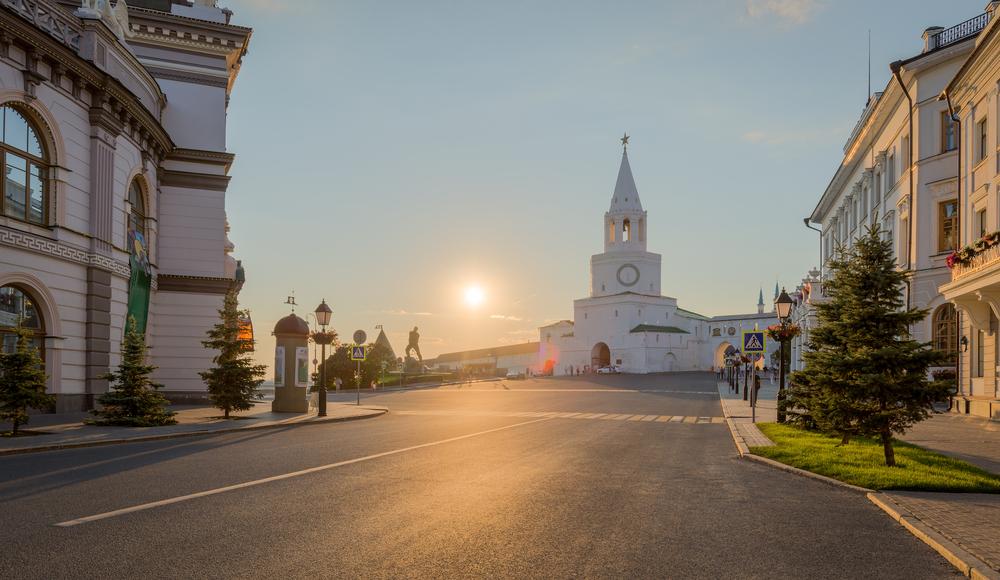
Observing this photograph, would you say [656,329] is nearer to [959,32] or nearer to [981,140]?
[959,32]

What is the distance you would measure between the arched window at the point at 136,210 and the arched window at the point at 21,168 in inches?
214

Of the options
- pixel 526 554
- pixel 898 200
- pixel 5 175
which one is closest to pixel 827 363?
pixel 526 554

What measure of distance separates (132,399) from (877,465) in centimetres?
1619

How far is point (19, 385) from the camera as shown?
613 inches

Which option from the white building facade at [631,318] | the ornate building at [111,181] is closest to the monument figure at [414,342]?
the white building facade at [631,318]

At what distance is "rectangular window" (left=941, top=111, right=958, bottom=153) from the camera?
29547mm

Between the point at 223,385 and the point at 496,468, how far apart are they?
13435 mm

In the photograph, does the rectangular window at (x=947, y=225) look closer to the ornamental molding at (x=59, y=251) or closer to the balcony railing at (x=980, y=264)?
the balcony railing at (x=980, y=264)

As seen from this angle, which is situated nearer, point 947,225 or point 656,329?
point 947,225

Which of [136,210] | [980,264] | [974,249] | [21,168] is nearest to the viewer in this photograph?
[21,168]

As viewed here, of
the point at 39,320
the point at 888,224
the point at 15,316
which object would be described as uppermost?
the point at 888,224

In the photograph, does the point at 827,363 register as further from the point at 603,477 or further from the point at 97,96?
the point at 97,96

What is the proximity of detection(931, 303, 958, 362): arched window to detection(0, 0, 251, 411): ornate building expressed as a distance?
2827 centimetres

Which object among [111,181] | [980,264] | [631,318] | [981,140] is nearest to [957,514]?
[980,264]
